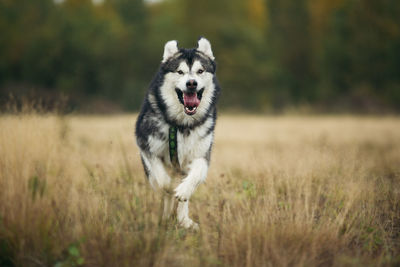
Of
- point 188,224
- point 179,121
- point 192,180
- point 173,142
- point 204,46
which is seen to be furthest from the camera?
point 204,46

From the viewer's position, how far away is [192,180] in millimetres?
3977

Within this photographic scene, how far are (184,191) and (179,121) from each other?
0.96 m

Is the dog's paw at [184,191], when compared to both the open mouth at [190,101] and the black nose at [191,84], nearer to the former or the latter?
the open mouth at [190,101]

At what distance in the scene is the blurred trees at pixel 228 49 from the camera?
23.1 meters

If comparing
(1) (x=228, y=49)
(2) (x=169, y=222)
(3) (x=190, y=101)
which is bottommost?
(2) (x=169, y=222)

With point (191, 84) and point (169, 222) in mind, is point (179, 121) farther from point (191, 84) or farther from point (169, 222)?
point (169, 222)

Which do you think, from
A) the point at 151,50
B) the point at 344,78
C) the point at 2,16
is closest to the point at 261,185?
the point at 344,78

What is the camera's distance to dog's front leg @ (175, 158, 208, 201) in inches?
152

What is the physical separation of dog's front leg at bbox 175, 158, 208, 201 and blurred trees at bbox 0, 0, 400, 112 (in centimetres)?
1820

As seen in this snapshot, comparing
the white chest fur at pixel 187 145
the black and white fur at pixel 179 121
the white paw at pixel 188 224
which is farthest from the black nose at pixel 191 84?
the white paw at pixel 188 224

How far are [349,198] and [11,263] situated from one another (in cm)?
375

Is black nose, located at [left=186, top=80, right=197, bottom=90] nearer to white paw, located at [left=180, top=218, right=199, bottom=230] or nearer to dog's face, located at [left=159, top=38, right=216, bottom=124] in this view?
dog's face, located at [left=159, top=38, right=216, bottom=124]

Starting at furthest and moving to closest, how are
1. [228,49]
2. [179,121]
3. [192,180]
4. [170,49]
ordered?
[228,49] < [170,49] < [179,121] < [192,180]

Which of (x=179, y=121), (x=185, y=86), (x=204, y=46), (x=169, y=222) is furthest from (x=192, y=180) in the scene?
(x=204, y=46)
